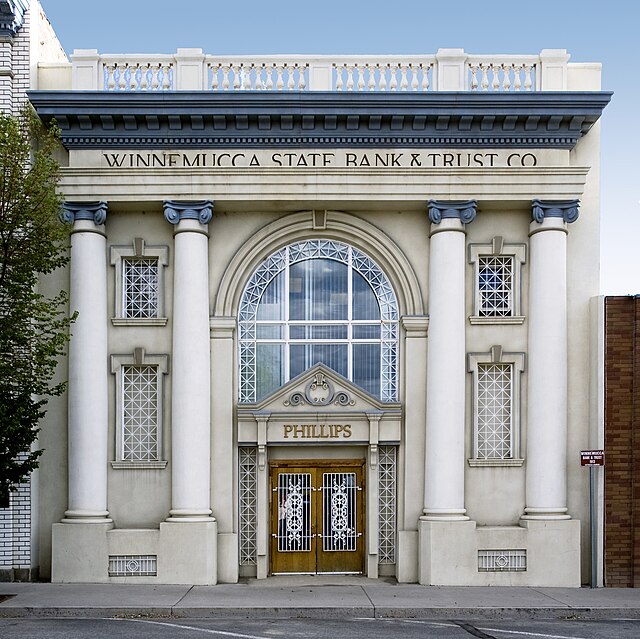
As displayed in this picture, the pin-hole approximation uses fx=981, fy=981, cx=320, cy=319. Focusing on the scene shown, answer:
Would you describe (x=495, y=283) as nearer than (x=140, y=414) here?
No

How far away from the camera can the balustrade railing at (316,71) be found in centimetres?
1852

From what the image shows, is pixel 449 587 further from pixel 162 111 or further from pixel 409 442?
pixel 162 111

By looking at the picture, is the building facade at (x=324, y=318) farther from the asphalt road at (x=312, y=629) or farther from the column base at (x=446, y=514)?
the asphalt road at (x=312, y=629)

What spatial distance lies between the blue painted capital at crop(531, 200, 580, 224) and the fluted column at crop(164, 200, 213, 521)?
607cm

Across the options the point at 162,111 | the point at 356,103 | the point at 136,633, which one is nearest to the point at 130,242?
the point at 162,111

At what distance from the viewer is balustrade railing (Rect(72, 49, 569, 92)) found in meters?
18.5

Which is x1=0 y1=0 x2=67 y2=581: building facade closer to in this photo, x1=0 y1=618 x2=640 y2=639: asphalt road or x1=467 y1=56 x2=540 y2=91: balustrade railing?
x1=0 y1=618 x2=640 y2=639: asphalt road

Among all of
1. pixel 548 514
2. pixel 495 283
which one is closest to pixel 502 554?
Answer: pixel 548 514

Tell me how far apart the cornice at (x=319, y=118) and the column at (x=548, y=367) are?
1.52m

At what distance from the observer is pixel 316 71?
18.6 m

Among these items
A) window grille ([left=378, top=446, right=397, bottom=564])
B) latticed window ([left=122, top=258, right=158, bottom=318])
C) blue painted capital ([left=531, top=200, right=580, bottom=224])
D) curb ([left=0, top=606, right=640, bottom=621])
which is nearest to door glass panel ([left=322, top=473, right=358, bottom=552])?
window grille ([left=378, top=446, right=397, bottom=564])

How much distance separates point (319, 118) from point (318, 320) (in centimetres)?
383

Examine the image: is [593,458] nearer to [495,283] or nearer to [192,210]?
[495,283]

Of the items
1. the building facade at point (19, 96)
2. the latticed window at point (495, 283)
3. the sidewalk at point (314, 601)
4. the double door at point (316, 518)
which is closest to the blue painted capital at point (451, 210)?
the latticed window at point (495, 283)
